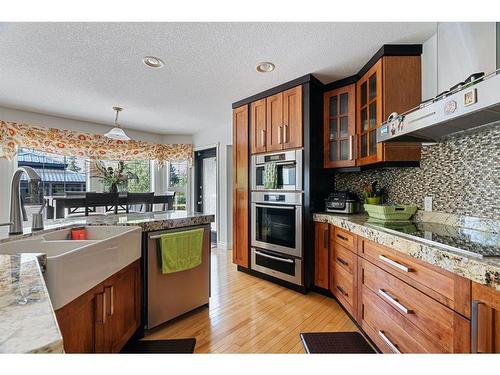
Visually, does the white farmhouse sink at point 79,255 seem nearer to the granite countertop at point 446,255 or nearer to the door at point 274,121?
the granite countertop at point 446,255

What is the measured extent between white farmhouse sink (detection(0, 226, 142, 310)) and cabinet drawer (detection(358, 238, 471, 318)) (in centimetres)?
157

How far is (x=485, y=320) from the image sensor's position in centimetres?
88

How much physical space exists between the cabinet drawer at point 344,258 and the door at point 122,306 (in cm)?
162

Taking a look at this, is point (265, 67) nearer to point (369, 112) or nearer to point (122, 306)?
point (369, 112)

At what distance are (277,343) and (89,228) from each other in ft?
5.06

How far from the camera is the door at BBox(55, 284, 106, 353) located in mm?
1021

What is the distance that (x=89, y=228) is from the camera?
167 cm

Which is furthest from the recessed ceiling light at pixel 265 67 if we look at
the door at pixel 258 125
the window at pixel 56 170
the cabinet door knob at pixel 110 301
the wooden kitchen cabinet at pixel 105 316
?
the window at pixel 56 170

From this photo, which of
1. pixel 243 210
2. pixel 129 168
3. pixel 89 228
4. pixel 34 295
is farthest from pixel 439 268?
pixel 129 168

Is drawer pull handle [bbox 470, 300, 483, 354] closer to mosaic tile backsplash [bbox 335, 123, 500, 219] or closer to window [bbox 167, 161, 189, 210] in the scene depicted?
mosaic tile backsplash [bbox 335, 123, 500, 219]

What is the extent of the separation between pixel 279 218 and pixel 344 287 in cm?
97

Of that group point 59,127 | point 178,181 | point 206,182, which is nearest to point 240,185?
point 206,182

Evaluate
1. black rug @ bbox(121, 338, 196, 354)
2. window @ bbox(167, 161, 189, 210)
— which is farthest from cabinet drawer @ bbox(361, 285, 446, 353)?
window @ bbox(167, 161, 189, 210)

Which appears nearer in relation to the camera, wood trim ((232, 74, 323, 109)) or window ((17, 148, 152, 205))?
wood trim ((232, 74, 323, 109))
